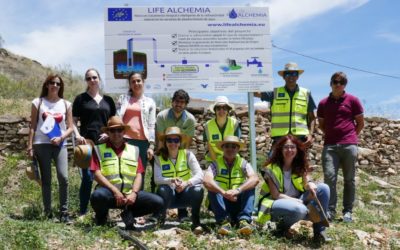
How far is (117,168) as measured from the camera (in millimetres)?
5633

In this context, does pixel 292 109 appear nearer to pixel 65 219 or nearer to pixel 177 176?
pixel 177 176

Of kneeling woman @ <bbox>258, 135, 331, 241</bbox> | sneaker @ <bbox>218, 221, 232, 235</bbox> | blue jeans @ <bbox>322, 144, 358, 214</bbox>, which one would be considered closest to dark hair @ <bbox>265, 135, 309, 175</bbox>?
kneeling woman @ <bbox>258, 135, 331, 241</bbox>

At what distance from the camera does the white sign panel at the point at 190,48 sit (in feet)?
23.3

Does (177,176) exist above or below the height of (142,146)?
below

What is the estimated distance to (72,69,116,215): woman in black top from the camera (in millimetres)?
6129

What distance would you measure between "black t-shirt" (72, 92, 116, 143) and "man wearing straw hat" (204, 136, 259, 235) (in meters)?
1.48

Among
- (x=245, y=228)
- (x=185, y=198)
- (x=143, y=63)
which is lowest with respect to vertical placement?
(x=245, y=228)

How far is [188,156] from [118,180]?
949 mm

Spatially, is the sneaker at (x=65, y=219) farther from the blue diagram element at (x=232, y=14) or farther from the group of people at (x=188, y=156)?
the blue diagram element at (x=232, y=14)

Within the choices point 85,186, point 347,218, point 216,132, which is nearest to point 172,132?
point 216,132

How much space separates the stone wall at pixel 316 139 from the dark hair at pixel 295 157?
4818 millimetres

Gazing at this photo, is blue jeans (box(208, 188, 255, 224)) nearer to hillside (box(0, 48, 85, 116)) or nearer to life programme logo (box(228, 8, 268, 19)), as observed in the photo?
life programme logo (box(228, 8, 268, 19))

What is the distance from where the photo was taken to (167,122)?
21.2 ft

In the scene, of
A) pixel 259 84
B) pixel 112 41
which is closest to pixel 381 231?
pixel 259 84
